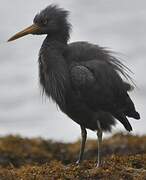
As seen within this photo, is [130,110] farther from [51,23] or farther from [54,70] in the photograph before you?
[51,23]

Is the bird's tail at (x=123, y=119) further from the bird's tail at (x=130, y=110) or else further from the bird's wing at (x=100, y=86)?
the bird's tail at (x=130, y=110)

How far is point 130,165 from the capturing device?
13.8 meters

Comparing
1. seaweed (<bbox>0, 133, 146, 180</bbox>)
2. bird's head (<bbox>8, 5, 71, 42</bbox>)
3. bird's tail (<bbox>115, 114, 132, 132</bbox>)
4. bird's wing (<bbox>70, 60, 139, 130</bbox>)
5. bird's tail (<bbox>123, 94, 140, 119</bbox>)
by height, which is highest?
bird's head (<bbox>8, 5, 71, 42</bbox>)

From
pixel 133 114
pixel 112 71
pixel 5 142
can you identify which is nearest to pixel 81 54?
pixel 112 71

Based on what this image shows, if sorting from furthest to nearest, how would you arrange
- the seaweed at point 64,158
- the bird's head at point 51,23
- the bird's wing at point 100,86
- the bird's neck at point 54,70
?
the bird's head at point 51,23 → the bird's neck at point 54,70 → the bird's wing at point 100,86 → the seaweed at point 64,158

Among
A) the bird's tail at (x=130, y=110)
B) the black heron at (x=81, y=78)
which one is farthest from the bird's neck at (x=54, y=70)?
the bird's tail at (x=130, y=110)

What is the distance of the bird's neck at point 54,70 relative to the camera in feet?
46.5

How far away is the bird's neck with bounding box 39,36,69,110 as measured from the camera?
14188mm

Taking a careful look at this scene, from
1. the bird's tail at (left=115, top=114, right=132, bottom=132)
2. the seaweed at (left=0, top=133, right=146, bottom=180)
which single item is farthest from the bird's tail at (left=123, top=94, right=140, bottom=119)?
the seaweed at (left=0, top=133, right=146, bottom=180)

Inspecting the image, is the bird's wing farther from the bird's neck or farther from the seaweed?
the seaweed

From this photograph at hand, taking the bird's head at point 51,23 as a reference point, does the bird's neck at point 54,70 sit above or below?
below

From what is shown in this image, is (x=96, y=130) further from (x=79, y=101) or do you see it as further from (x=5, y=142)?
(x=5, y=142)

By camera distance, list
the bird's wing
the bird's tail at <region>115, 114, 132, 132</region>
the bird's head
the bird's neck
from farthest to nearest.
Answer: the bird's head, the bird's tail at <region>115, 114, 132, 132</region>, the bird's neck, the bird's wing

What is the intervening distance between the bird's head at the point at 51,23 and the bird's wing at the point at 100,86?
993 millimetres
